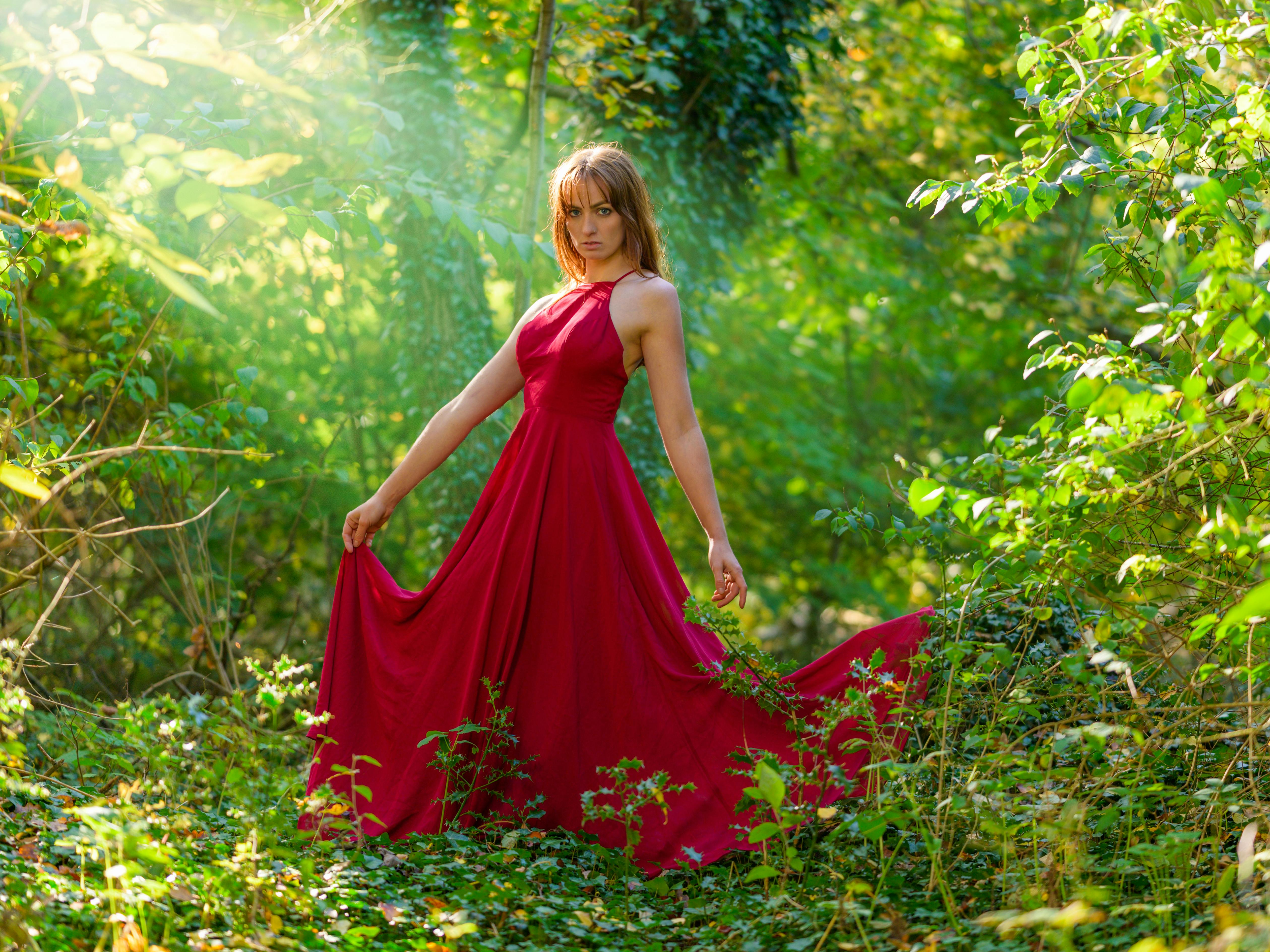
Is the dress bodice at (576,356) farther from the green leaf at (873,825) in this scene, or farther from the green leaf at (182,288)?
the green leaf at (182,288)

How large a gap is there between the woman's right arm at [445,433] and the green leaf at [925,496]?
1.45m

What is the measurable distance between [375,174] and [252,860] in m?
2.78

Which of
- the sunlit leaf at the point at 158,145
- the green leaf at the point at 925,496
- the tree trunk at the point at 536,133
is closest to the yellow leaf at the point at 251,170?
the sunlit leaf at the point at 158,145

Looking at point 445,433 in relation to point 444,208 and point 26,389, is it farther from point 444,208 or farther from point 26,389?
point 26,389

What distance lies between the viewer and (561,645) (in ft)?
9.73

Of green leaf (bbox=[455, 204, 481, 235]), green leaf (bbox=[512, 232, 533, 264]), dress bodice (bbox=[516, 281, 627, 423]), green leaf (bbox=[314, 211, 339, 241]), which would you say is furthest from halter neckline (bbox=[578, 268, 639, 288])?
green leaf (bbox=[314, 211, 339, 241])

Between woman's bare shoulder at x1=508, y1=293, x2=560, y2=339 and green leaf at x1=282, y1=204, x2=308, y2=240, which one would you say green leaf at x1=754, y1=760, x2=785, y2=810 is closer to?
woman's bare shoulder at x1=508, y1=293, x2=560, y2=339

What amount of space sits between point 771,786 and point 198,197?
146 centimetres

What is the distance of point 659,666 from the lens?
2.96m

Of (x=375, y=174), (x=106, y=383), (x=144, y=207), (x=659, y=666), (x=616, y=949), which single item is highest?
(x=144, y=207)

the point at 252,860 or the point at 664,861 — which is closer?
the point at 252,860

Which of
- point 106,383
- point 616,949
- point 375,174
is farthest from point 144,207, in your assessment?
point 616,949

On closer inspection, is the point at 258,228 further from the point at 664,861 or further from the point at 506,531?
the point at 664,861

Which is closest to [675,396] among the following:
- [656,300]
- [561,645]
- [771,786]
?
[656,300]
